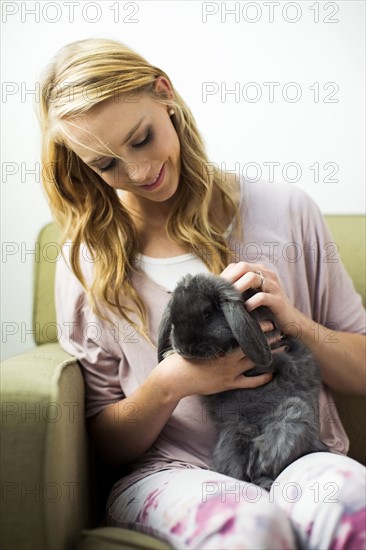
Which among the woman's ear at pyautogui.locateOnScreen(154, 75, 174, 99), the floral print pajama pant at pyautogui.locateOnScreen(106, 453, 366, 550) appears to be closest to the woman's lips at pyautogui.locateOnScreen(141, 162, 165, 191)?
the woman's ear at pyautogui.locateOnScreen(154, 75, 174, 99)

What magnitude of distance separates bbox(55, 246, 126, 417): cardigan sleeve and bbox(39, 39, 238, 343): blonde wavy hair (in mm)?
37

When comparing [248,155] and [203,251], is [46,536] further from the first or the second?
[248,155]

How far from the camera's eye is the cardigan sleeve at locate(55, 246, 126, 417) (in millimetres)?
1410

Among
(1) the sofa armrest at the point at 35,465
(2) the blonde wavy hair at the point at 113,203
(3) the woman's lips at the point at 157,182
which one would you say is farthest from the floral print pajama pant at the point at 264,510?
(3) the woman's lips at the point at 157,182

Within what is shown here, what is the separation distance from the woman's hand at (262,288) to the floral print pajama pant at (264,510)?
0.28m

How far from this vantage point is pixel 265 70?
1.89 m

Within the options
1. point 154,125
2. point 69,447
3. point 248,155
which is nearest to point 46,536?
point 69,447

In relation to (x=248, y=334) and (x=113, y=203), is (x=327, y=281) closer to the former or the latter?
(x=248, y=334)

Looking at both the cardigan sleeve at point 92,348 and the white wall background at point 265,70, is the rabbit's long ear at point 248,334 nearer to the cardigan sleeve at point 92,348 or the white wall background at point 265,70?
the cardigan sleeve at point 92,348

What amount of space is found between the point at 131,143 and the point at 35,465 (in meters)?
0.62

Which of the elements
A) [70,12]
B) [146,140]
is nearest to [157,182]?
[146,140]

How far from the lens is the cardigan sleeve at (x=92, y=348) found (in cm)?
141

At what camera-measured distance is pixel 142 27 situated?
1.91 m

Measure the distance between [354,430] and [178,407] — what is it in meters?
0.46
